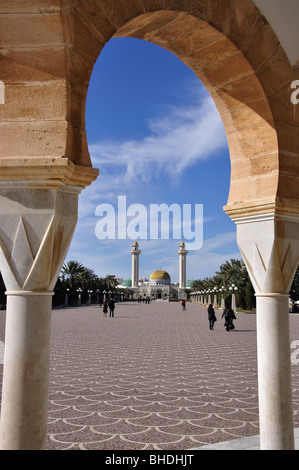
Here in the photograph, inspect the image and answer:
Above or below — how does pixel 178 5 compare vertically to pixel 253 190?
above

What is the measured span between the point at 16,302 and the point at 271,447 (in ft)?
7.77

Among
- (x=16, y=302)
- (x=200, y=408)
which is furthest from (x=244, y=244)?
(x=200, y=408)

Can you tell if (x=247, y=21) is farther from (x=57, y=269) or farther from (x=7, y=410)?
(x=7, y=410)

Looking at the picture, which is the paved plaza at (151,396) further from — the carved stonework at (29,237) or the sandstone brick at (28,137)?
the sandstone brick at (28,137)

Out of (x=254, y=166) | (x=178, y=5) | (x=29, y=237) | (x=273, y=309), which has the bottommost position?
(x=273, y=309)

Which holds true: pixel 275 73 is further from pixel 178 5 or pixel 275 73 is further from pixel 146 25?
pixel 146 25

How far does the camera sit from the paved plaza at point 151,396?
4594 mm

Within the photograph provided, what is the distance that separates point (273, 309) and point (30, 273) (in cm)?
213

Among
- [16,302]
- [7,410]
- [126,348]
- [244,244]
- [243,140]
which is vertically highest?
[243,140]

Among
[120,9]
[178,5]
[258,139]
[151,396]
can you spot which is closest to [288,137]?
[258,139]

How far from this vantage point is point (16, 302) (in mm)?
2463

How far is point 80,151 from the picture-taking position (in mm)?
2707

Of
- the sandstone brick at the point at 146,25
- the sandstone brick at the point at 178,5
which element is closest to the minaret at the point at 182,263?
the sandstone brick at the point at 146,25
